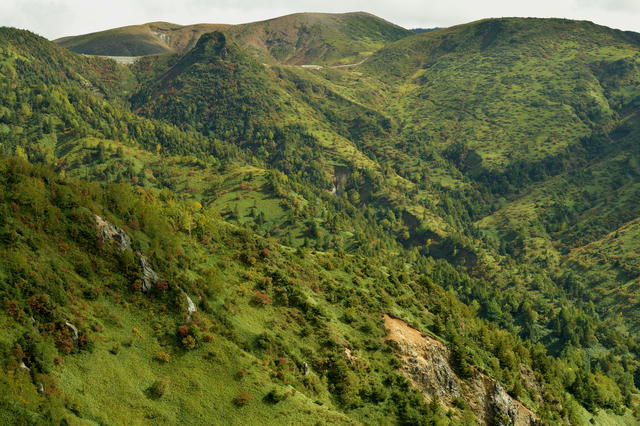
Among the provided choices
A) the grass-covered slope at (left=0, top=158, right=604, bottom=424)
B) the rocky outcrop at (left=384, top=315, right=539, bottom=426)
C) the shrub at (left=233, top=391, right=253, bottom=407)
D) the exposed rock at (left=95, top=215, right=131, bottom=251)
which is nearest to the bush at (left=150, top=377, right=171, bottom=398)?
the grass-covered slope at (left=0, top=158, right=604, bottom=424)

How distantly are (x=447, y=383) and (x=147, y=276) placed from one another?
69810mm

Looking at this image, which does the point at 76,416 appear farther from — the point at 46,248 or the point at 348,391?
the point at 348,391

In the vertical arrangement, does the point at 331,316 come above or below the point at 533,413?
above

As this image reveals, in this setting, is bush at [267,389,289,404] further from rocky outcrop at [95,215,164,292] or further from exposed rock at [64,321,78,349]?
exposed rock at [64,321,78,349]

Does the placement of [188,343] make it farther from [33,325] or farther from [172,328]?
[33,325]

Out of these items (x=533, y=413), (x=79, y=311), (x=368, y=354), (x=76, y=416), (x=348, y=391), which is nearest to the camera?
(x=76, y=416)

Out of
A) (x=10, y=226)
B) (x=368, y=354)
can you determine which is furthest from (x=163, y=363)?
(x=368, y=354)

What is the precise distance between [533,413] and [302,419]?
68.3 meters

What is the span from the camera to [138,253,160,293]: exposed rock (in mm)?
72312

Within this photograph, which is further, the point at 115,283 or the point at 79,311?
the point at 115,283

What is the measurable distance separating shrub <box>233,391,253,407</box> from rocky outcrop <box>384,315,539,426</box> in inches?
1569

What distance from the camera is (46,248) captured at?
6475cm

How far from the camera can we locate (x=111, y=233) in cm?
7344

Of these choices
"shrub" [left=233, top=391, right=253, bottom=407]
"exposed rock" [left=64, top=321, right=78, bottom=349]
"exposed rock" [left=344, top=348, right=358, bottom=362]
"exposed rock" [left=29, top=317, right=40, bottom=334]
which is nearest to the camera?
"exposed rock" [left=29, top=317, right=40, bottom=334]
